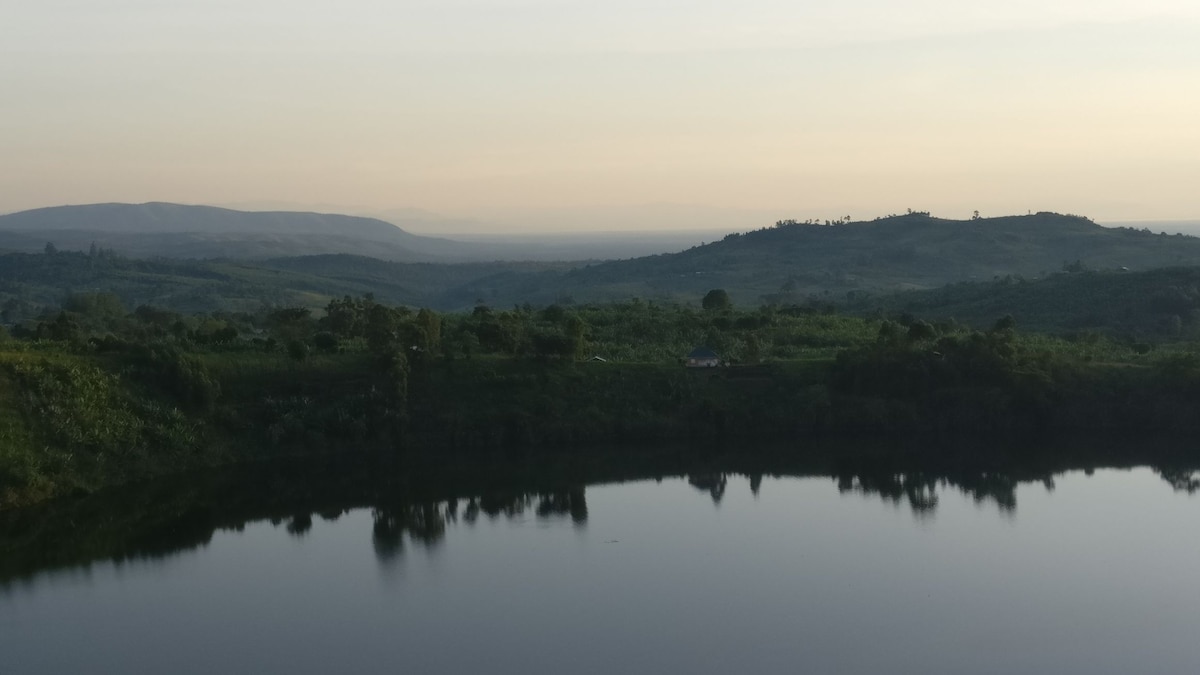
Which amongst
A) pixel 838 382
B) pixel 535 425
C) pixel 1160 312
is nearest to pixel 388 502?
pixel 535 425

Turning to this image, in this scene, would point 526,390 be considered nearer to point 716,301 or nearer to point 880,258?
point 716,301

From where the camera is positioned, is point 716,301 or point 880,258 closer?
point 716,301

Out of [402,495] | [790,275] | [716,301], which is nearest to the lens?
[402,495]

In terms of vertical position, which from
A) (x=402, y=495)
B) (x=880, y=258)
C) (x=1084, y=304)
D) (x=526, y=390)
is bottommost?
(x=402, y=495)

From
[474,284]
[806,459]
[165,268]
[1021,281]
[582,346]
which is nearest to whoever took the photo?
[806,459]

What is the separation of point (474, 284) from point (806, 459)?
284 feet

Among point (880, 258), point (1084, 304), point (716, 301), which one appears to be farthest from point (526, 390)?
point (880, 258)

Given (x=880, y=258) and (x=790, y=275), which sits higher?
(x=880, y=258)

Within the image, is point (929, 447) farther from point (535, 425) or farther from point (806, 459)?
point (535, 425)

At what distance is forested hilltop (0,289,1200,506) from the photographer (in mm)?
32875

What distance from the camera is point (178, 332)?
133ft

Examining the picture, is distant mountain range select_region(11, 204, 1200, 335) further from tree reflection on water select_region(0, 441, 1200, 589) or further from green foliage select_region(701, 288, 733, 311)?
tree reflection on water select_region(0, 441, 1200, 589)

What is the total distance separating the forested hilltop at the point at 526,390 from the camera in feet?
108

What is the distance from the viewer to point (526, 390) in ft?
118
